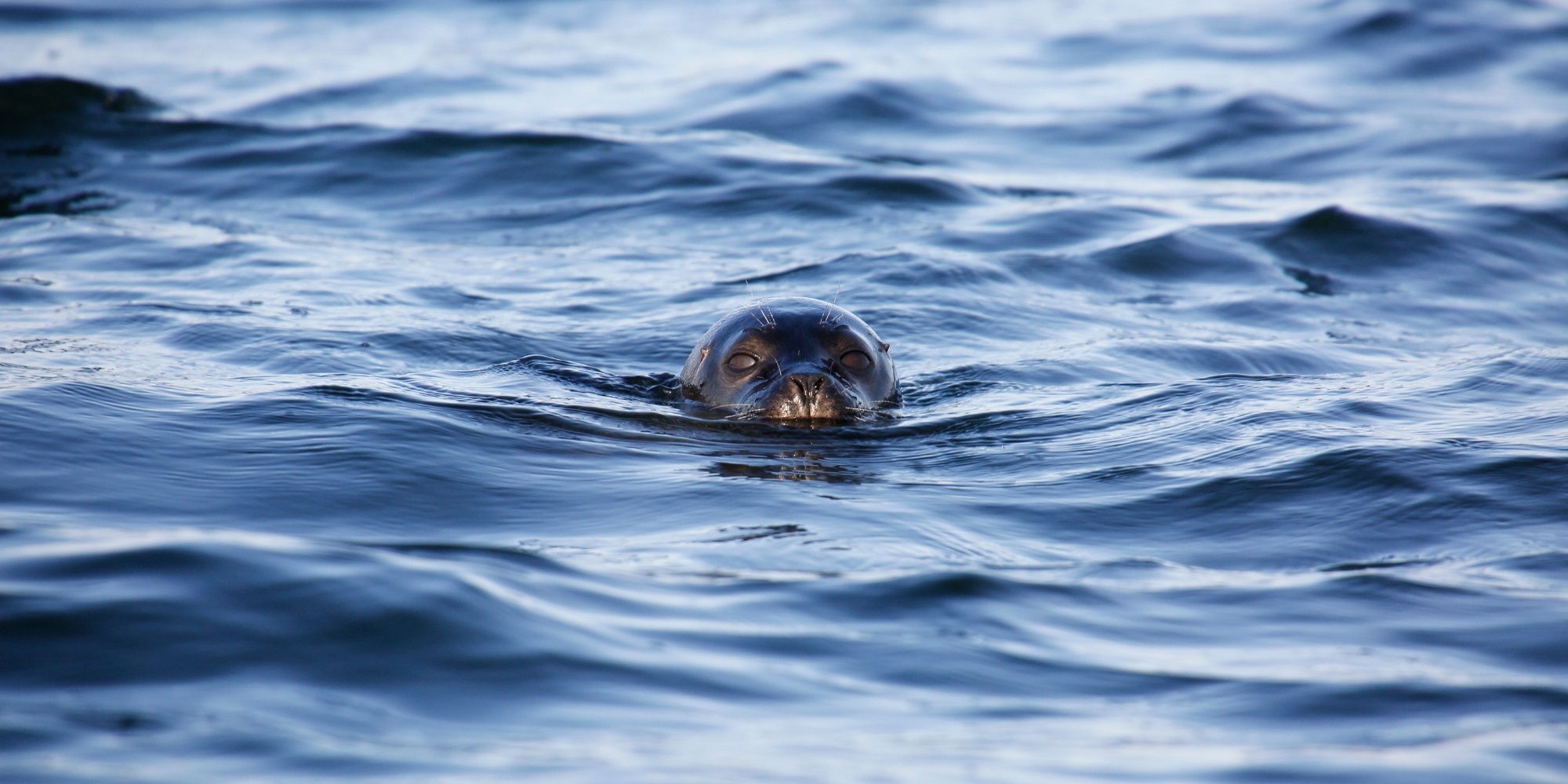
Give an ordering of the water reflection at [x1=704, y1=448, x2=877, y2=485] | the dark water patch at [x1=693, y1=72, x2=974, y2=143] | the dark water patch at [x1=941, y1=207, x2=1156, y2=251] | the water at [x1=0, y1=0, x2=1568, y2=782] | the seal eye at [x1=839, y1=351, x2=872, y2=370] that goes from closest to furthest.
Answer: the water at [x1=0, y1=0, x2=1568, y2=782] < the water reflection at [x1=704, y1=448, x2=877, y2=485] < the seal eye at [x1=839, y1=351, x2=872, y2=370] < the dark water patch at [x1=941, y1=207, x2=1156, y2=251] < the dark water patch at [x1=693, y1=72, x2=974, y2=143]

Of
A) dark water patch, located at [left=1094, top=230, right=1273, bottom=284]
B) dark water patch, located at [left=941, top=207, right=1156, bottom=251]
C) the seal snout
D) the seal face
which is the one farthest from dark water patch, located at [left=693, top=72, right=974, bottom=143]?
the seal snout

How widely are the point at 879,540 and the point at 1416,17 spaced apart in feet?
55.1

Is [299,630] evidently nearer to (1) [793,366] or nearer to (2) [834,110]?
(1) [793,366]

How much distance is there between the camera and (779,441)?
6.60 metres

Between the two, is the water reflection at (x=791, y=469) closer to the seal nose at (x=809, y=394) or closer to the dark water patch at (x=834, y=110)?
the seal nose at (x=809, y=394)

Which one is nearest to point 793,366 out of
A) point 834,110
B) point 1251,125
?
point 834,110

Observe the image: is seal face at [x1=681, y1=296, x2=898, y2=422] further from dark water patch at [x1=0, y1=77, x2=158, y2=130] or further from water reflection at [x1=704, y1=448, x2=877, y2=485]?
dark water patch at [x1=0, y1=77, x2=158, y2=130]

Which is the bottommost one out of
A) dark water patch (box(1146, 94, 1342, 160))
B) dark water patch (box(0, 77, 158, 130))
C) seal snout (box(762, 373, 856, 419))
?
seal snout (box(762, 373, 856, 419))

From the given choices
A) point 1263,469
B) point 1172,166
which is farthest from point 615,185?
point 1263,469

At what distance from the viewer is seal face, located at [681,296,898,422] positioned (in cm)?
682

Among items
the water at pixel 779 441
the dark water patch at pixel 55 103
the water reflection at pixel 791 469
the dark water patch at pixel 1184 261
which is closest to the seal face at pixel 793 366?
the water at pixel 779 441

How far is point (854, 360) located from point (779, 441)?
2.60ft

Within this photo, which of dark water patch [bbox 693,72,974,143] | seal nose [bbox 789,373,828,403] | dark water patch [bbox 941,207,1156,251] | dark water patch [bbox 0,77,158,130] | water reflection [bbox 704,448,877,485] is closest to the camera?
water reflection [bbox 704,448,877,485]

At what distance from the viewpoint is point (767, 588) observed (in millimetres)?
4668
